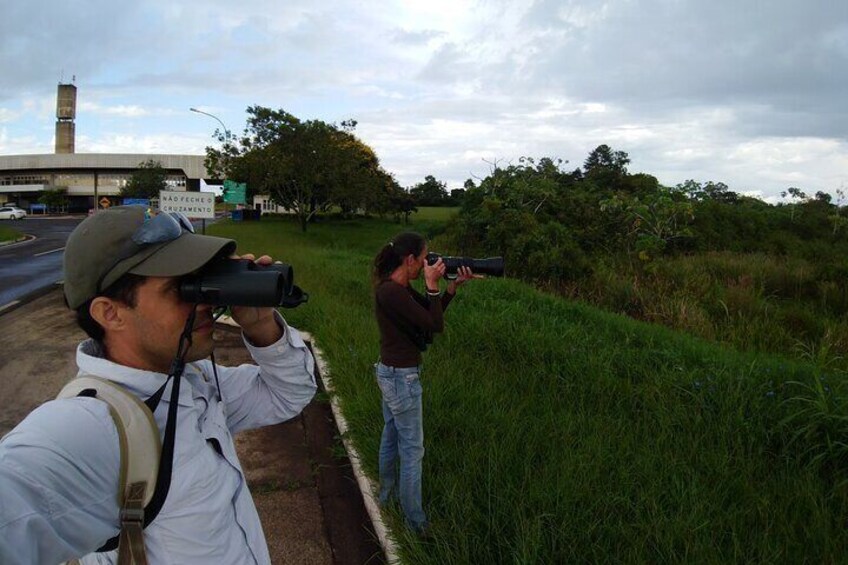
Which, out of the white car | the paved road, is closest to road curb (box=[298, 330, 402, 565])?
the paved road

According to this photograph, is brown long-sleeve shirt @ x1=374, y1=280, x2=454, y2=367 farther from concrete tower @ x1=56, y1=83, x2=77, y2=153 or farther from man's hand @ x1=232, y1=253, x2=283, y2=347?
concrete tower @ x1=56, y1=83, x2=77, y2=153

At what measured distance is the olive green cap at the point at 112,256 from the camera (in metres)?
1.15

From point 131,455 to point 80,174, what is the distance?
298ft

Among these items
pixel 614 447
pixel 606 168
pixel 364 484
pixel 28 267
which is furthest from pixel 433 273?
pixel 606 168

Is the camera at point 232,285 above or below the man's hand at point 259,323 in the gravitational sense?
above

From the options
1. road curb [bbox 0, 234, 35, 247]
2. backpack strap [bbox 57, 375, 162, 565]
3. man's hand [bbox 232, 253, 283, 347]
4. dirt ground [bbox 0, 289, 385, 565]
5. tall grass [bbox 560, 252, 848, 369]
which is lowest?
road curb [bbox 0, 234, 35, 247]

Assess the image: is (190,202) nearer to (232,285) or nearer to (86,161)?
(232,285)

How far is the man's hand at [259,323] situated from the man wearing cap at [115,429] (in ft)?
0.67

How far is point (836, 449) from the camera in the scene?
3.42m

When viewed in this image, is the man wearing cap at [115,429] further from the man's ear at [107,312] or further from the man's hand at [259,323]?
the man's hand at [259,323]

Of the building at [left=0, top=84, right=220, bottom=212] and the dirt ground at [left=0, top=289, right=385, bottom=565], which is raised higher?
the building at [left=0, top=84, right=220, bottom=212]

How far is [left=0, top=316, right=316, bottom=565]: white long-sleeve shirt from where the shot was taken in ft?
2.82

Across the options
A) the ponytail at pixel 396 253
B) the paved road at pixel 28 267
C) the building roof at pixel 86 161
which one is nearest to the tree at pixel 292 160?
the paved road at pixel 28 267

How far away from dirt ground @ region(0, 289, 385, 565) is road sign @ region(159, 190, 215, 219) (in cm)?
619
